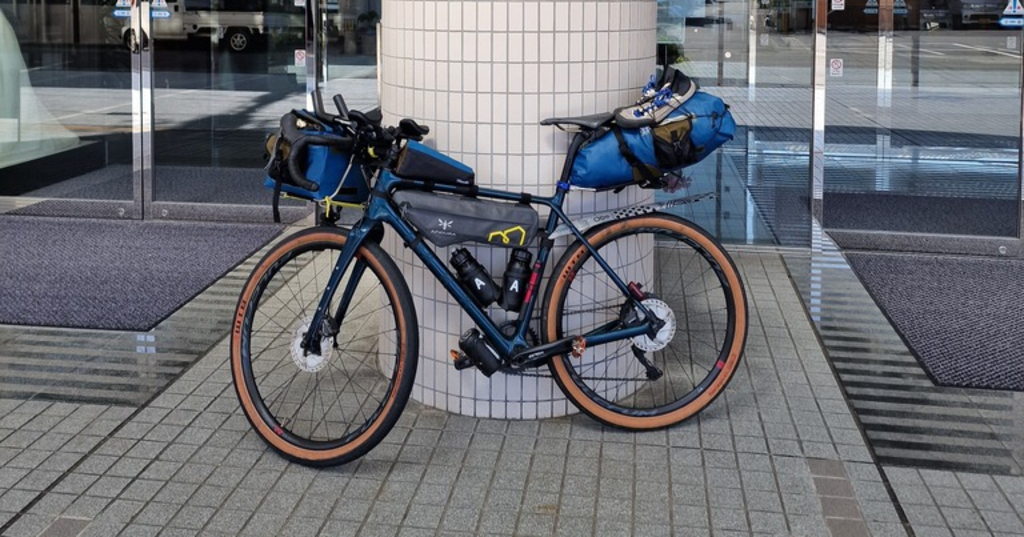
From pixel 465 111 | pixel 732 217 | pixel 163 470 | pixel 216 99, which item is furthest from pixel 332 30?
pixel 163 470

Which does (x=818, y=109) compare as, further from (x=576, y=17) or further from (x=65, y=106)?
(x=65, y=106)

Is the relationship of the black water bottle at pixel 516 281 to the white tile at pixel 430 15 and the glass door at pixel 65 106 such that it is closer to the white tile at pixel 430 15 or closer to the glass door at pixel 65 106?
the white tile at pixel 430 15

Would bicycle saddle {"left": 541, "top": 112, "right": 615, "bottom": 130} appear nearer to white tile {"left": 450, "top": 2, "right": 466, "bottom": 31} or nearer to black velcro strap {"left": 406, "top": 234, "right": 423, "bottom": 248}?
white tile {"left": 450, "top": 2, "right": 466, "bottom": 31}

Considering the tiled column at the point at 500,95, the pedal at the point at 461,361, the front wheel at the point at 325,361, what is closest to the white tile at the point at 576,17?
the tiled column at the point at 500,95

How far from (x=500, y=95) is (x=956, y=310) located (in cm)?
287

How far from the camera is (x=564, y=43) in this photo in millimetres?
4367

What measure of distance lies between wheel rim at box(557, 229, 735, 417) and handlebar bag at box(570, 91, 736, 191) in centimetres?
21

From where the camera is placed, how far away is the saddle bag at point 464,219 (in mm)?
4066

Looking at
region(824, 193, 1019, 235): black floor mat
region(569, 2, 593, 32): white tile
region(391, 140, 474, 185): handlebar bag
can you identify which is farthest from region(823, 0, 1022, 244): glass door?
region(391, 140, 474, 185): handlebar bag

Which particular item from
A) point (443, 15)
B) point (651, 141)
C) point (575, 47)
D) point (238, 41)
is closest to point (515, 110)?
point (575, 47)

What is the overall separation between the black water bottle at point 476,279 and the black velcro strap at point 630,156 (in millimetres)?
612

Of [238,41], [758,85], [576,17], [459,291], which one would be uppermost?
[238,41]

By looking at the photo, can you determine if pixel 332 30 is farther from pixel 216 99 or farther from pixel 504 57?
pixel 504 57

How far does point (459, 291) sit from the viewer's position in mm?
4145
